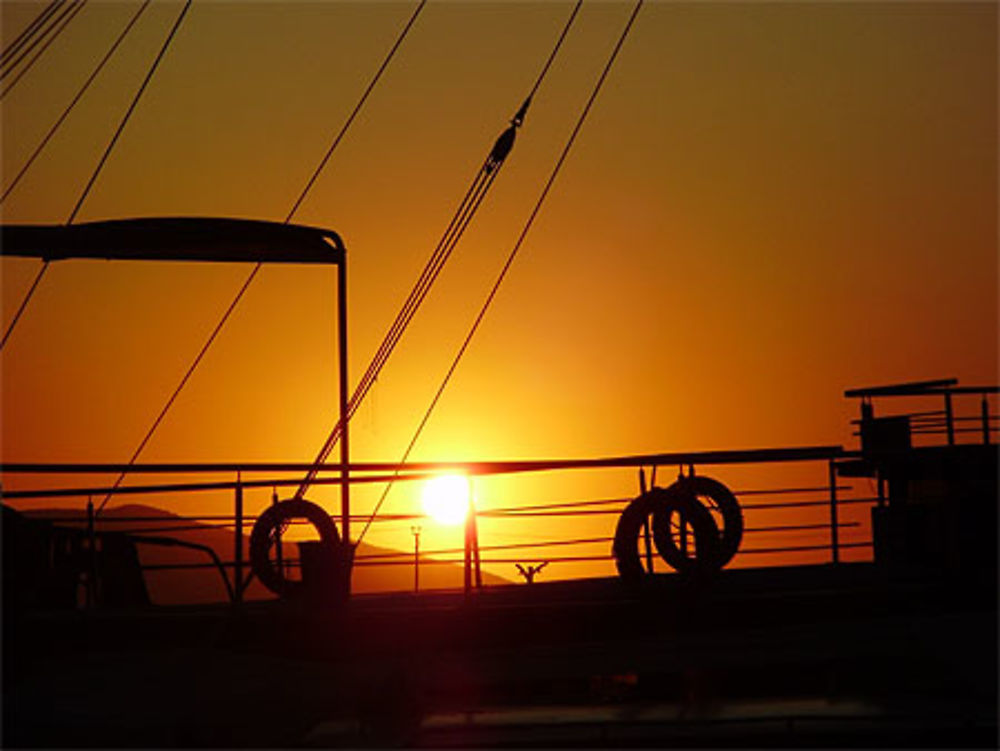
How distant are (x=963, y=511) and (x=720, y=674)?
351 centimetres

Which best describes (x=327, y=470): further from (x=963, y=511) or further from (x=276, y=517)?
(x=963, y=511)

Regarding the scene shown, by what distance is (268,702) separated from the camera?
6852mm

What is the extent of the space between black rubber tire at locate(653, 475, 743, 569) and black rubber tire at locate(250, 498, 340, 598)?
2.03 m

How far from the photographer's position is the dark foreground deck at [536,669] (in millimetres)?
5914

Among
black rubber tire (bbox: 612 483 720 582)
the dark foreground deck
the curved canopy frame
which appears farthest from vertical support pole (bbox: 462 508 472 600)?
the curved canopy frame

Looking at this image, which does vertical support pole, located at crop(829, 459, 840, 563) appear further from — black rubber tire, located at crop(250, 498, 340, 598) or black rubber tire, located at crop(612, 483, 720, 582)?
black rubber tire, located at crop(250, 498, 340, 598)

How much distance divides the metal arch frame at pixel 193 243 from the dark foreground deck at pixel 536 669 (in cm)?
A: 257

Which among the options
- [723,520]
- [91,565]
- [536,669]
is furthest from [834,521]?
[91,565]

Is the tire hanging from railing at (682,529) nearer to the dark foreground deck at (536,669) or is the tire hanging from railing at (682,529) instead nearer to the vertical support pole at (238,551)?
the dark foreground deck at (536,669)

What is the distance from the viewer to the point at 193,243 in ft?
36.1

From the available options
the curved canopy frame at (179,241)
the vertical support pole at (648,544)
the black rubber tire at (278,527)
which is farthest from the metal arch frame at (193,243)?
the vertical support pole at (648,544)

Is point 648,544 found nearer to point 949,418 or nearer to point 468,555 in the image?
point 468,555

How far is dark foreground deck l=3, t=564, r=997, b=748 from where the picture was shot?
591 cm

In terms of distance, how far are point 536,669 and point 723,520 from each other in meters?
2.11
